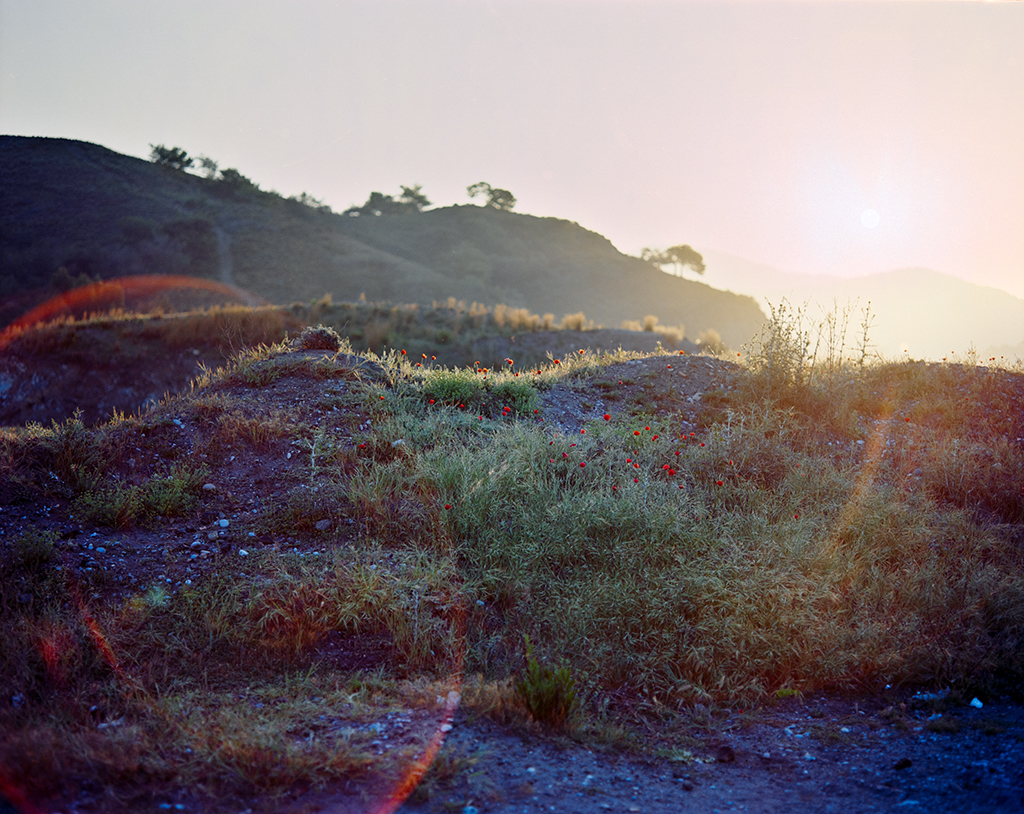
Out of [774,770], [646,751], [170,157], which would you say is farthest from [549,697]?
[170,157]

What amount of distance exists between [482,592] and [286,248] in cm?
4069

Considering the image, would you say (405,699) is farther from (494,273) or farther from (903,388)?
(494,273)

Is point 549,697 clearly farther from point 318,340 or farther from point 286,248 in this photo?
point 286,248

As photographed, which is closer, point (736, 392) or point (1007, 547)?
point (1007, 547)

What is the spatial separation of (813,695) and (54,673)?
13.0 ft

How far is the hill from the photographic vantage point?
3284cm

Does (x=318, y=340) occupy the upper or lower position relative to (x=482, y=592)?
upper

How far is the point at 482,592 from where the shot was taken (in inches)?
150

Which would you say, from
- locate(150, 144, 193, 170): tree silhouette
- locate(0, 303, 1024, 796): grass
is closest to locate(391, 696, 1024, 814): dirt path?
locate(0, 303, 1024, 796): grass

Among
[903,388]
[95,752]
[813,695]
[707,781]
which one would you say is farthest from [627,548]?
[903,388]

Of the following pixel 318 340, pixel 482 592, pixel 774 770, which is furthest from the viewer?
pixel 318 340

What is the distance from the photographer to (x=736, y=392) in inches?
319

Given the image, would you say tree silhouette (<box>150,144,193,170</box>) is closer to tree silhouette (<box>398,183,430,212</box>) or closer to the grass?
tree silhouette (<box>398,183,430,212</box>)

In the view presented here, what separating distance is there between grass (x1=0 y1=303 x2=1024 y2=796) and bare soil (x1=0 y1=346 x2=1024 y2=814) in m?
0.09
